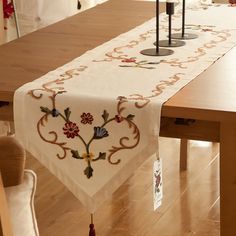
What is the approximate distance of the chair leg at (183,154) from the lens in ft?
10.1

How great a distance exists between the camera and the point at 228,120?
1.66 m

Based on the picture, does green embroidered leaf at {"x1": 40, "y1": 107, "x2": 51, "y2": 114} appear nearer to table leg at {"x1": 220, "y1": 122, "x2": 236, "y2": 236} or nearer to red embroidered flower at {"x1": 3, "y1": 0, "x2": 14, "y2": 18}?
table leg at {"x1": 220, "y1": 122, "x2": 236, "y2": 236}

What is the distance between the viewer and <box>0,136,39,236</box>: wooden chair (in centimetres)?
165

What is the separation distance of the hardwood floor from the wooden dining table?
0.74 metres

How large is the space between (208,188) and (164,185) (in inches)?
7.6

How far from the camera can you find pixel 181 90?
182cm

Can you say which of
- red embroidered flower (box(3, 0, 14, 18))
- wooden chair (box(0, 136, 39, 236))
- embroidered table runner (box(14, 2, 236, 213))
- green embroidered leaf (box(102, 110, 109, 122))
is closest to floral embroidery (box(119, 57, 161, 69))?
embroidered table runner (box(14, 2, 236, 213))

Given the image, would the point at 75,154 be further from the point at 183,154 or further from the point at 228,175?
the point at 183,154

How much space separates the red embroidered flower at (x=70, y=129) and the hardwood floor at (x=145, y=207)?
0.93 metres

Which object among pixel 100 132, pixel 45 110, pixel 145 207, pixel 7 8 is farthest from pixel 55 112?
pixel 7 8

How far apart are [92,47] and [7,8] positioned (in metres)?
1.55

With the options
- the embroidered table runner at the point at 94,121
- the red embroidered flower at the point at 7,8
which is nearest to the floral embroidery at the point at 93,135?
the embroidered table runner at the point at 94,121

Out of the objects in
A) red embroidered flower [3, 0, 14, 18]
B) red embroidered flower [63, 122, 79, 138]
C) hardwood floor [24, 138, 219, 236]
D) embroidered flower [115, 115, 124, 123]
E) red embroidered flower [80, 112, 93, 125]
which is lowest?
hardwood floor [24, 138, 219, 236]

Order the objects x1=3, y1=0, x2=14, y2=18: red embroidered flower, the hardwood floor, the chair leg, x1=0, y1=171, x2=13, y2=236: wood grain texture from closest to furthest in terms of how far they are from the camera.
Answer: x1=0, y1=171, x2=13, y2=236: wood grain texture < the hardwood floor < the chair leg < x1=3, y1=0, x2=14, y2=18: red embroidered flower
